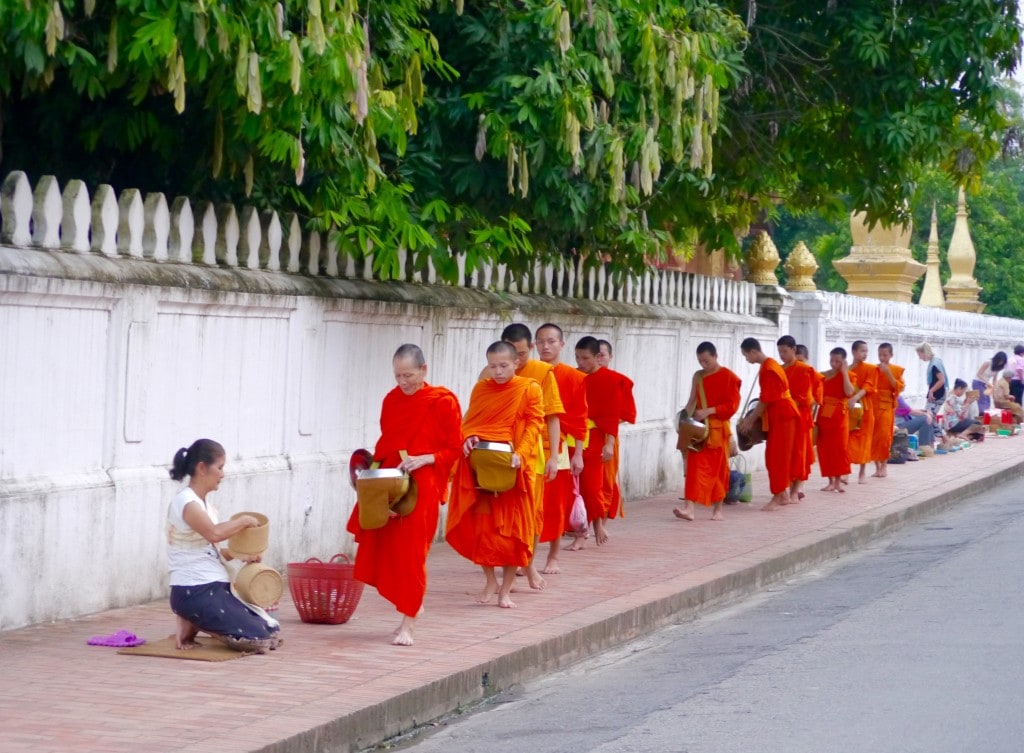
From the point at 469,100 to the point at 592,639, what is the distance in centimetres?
399

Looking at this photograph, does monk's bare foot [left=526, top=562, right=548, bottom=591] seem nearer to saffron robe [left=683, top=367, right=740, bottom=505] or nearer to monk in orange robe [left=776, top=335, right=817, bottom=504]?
saffron robe [left=683, top=367, right=740, bottom=505]

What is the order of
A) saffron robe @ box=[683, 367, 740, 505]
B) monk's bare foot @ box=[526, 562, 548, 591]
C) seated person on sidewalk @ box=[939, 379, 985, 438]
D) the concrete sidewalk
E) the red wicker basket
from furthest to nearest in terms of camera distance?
seated person on sidewalk @ box=[939, 379, 985, 438]
saffron robe @ box=[683, 367, 740, 505]
monk's bare foot @ box=[526, 562, 548, 591]
the red wicker basket
the concrete sidewalk

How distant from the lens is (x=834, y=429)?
17578mm

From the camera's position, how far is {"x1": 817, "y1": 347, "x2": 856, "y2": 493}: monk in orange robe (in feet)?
57.6

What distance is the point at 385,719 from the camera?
689 cm

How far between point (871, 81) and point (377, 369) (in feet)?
22.0

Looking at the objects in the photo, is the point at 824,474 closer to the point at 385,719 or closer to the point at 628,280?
the point at 628,280

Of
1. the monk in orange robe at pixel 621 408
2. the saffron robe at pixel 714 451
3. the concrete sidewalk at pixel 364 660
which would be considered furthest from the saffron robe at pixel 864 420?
the monk in orange robe at pixel 621 408

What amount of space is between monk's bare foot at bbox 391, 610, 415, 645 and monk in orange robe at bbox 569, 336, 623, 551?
460cm

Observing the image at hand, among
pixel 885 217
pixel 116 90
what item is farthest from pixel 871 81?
pixel 116 90

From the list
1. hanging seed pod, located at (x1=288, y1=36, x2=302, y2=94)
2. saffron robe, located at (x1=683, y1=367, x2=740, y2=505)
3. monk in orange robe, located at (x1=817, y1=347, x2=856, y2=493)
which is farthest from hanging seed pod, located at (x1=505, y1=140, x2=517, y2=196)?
monk in orange robe, located at (x1=817, y1=347, x2=856, y2=493)

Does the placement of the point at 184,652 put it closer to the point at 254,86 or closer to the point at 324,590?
the point at 324,590

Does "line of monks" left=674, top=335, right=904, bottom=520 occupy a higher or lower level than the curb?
higher

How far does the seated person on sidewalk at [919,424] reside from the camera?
22500mm
